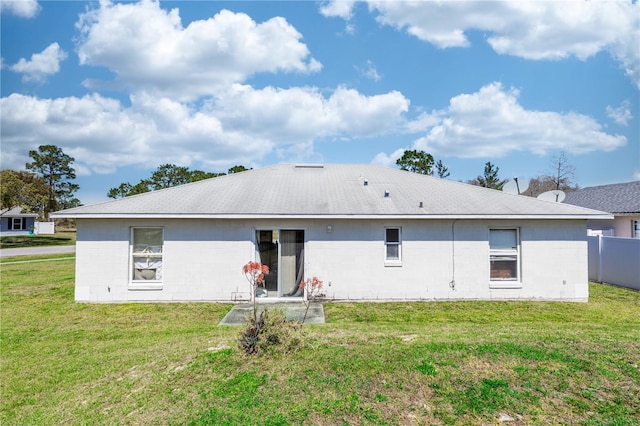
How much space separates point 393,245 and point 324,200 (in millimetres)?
2624

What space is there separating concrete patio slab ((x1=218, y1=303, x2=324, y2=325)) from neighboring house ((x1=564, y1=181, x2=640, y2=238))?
14.5 m

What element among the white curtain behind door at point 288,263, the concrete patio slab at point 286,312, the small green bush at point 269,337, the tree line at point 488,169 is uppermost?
the tree line at point 488,169

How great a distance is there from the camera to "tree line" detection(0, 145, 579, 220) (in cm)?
3484

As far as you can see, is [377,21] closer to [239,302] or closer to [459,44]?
[459,44]

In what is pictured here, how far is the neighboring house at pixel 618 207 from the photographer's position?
1796cm

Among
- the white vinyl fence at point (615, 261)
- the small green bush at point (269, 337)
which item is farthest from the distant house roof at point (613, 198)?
the small green bush at point (269, 337)

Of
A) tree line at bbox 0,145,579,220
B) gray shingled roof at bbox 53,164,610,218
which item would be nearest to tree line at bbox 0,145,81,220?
tree line at bbox 0,145,579,220

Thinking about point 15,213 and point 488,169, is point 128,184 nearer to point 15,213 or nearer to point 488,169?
point 15,213

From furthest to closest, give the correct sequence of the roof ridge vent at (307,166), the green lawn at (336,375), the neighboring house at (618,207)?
1. the neighboring house at (618,207)
2. the roof ridge vent at (307,166)
3. the green lawn at (336,375)

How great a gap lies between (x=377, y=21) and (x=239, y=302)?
1226 centimetres

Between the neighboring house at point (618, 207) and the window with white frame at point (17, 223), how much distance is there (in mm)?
62219

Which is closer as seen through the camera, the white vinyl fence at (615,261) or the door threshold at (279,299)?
the door threshold at (279,299)

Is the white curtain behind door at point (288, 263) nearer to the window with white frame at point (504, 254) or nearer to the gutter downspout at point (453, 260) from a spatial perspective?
the gutter downspout at point (453, 260)

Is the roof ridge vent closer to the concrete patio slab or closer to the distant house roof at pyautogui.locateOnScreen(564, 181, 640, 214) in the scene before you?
the concrete patio slab
